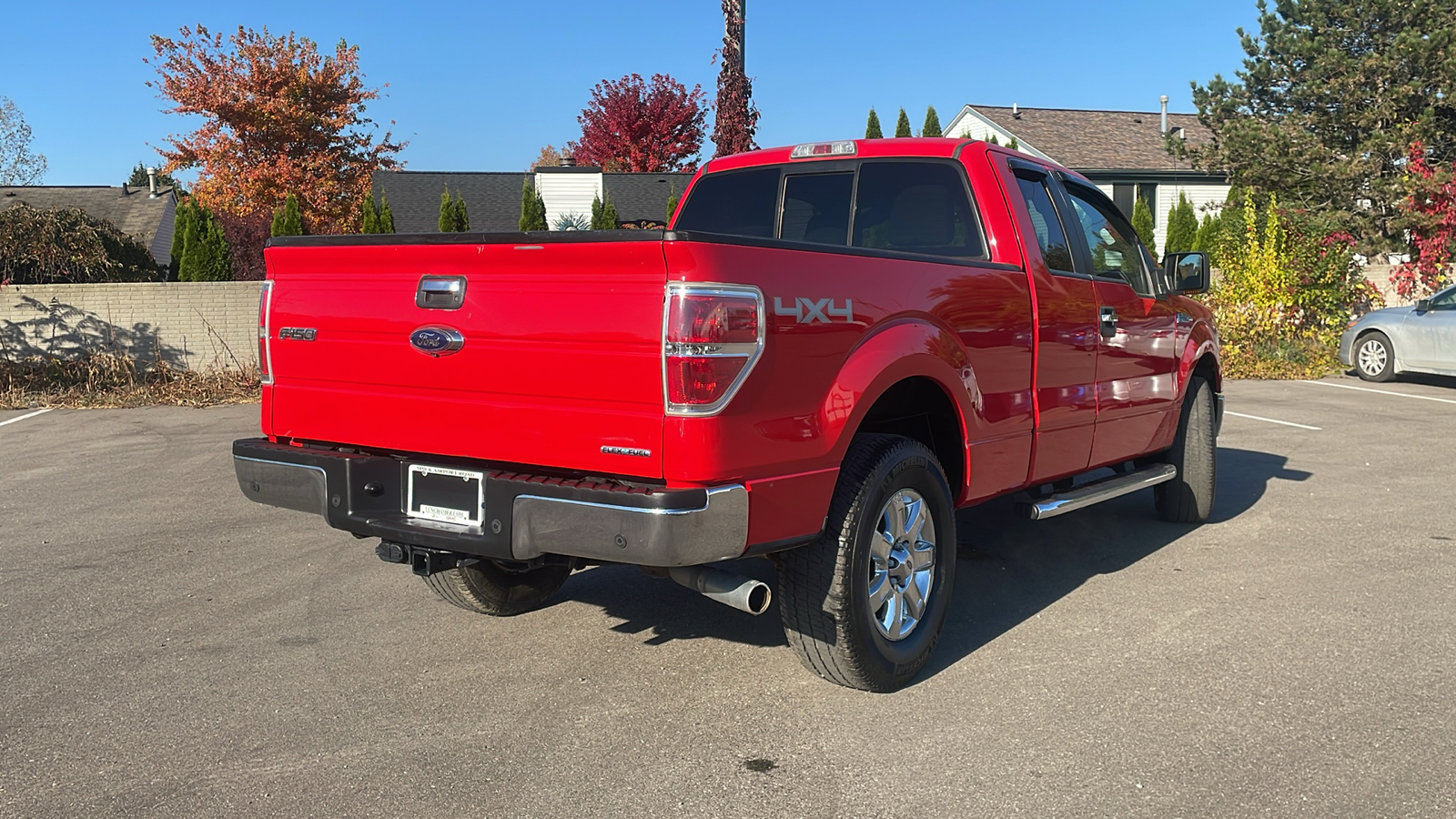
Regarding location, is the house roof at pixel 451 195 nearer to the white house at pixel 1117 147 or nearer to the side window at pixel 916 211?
the white house at pixel 1117 147

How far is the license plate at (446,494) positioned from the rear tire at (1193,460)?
466cm

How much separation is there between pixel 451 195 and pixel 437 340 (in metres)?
34.3

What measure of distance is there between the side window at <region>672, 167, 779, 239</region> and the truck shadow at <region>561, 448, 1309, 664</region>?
5.67 feet

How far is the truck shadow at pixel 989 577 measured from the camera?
493 centimetres

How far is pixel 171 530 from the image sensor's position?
7.01m

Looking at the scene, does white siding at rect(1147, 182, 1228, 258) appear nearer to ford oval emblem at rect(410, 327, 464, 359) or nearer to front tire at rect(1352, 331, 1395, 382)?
front tire at rect(1352, 331, 1395, 382)

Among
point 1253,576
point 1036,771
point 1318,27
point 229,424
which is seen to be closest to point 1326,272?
point 1318,27

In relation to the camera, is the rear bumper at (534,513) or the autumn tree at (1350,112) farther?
the autumn tree at (1350,112)

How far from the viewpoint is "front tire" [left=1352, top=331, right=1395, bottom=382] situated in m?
15.6

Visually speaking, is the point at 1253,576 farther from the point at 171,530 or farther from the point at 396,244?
the point at 171,530

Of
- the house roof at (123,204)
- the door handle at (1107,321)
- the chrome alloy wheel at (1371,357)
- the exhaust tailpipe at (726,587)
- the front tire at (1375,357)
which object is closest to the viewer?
the exhaust tailpipe at (726,587)

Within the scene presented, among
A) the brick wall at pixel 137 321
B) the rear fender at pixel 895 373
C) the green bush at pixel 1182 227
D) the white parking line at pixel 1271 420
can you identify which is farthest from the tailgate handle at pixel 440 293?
the green bush at pixel 1182 227

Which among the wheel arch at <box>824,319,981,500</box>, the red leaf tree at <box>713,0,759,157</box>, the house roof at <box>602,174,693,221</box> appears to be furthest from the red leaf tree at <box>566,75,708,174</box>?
the wheel arch at <box>824,319,981,500</box>

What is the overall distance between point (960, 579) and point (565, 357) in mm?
2878
